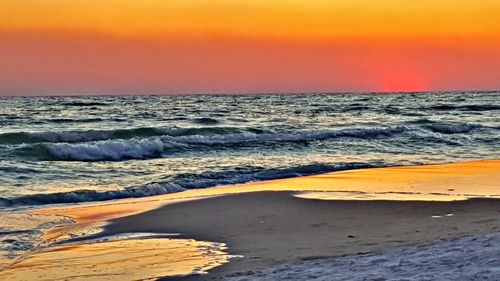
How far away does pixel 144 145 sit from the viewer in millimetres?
24531

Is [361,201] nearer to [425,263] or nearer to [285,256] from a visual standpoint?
[285,256]

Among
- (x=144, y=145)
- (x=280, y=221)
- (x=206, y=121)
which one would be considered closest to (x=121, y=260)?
(x=280, y=221)

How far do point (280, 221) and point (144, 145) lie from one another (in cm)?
1488

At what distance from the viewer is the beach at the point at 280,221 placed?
7602 mm

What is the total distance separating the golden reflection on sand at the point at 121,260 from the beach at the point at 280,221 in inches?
1.0

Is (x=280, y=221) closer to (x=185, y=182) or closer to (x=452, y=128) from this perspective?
(x=185, y=182)

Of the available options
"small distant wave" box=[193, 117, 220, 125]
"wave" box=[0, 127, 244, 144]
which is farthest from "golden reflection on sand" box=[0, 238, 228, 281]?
"small distant wave" box=[193, 117, 220, 125]

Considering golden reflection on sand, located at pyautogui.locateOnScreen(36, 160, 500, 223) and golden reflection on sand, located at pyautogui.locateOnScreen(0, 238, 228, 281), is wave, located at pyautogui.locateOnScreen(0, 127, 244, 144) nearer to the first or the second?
golden reflection on sand, located at pyautogui.locateOnScreen(36, 160, 500, 223)

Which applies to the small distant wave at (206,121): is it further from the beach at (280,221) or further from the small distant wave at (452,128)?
the beach at (280,221)

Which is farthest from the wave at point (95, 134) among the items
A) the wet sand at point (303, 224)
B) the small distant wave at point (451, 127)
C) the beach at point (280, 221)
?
the wet sand at point (303, 224)

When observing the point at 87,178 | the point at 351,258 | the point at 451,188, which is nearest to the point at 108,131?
the point at 87,178

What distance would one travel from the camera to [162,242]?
354 inches

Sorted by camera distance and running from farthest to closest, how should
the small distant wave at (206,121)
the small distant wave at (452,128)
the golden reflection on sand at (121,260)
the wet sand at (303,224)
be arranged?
the small distant wave at (206,121), the small distant wave at (452,128), the wet sand at (303,224), the golden reflection on sand at (121,260)

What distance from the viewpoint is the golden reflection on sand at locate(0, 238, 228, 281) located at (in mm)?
7141
